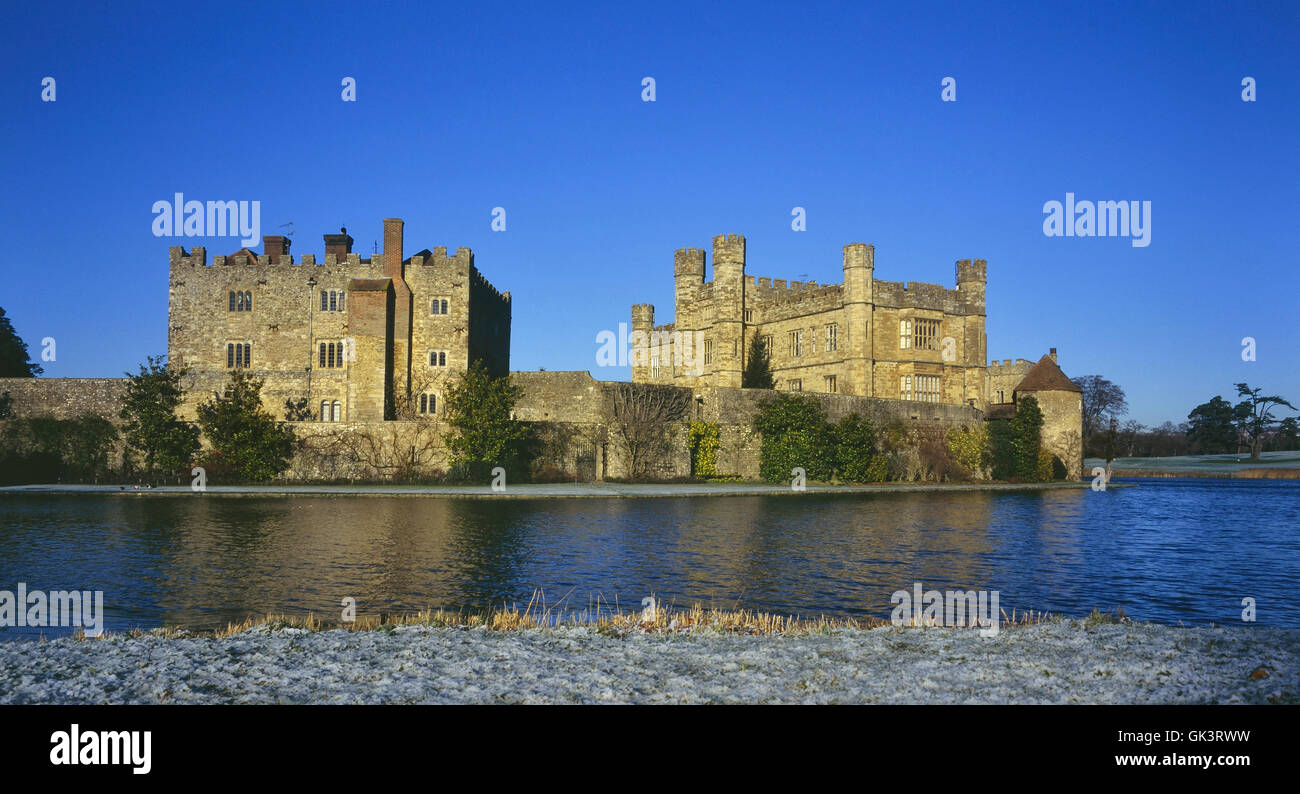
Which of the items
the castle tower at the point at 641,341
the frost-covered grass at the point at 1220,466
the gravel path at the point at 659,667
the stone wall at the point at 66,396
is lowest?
the frost-covered grass at the point at 1220,466

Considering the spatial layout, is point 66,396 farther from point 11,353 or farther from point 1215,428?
point 1215,428

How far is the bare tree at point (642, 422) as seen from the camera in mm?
40938

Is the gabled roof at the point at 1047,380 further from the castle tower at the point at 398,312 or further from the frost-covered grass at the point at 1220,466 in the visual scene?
the castle tower at the point at 398,312

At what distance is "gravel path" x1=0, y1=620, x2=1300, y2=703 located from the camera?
632cm

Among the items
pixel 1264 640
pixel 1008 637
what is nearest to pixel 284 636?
pixel 1008 637

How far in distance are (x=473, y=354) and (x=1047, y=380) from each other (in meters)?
32.6

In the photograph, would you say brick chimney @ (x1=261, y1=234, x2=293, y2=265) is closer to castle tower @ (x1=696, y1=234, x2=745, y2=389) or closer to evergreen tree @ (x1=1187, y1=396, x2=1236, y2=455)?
castle tower @ (x1=696, y1=234, x2=745, y2=389)

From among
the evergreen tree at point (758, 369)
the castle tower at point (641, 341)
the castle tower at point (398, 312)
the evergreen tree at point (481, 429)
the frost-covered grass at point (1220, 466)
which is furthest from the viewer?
the frost-covered grass at point (1220, 466)

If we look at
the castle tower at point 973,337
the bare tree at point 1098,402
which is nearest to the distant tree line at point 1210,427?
the bare tree at point 1098,402

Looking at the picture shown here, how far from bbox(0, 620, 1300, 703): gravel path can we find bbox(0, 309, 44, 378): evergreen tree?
5069 cm

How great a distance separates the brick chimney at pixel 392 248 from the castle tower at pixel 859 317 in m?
25.4

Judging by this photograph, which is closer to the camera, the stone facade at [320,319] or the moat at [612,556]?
the moat at [612,556]

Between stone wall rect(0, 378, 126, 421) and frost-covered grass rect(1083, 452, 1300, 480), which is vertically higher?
stone wall rect(0, 378, 126, 421)

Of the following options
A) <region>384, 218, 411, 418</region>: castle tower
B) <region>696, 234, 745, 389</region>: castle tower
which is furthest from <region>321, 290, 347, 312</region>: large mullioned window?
<region>696, 234, 745, 389</region>: castle tower
